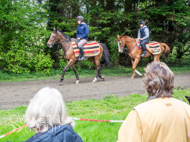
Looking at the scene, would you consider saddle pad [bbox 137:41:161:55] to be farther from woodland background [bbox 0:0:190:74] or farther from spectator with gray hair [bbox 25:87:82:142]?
spectator with gray hair [bbox 25:87:82:142]

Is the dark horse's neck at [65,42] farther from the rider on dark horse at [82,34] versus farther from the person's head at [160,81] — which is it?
the person's head at [160,81]

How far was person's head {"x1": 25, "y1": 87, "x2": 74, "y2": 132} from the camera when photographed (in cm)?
178

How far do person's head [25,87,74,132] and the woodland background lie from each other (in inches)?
462

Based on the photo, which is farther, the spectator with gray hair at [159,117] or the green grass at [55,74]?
the green grass at [55,74]

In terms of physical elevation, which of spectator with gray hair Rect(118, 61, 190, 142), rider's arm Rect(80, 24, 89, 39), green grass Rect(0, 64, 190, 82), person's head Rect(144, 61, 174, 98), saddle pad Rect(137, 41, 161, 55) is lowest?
green grass Rect(0, 64, 190, 82)

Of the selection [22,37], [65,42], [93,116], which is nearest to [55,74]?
[22,37]

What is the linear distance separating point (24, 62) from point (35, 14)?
9.62ft

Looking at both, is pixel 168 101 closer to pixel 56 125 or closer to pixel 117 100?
pixel 56 125

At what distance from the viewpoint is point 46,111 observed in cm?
178

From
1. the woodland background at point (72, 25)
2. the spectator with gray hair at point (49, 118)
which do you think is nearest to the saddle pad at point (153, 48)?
the woodland background at point (72, 25)

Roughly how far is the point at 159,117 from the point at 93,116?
3608 millimetres

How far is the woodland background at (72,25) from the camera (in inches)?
524

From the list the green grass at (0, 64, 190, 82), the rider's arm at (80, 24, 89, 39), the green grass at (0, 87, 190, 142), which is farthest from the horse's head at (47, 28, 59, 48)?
the green grass at (0, 87, 190, 142)

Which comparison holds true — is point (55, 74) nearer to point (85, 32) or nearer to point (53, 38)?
point (53, 38)
